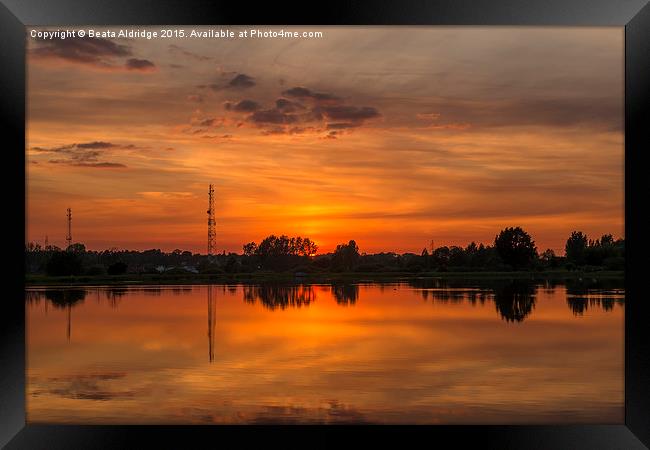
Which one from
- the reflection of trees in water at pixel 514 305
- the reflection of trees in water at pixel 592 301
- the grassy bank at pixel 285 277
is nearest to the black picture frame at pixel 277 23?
the reflection of trees in water at pixel 514 305

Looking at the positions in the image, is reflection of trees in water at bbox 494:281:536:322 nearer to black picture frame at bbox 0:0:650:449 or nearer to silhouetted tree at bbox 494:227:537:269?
black picture frame at bbox 0:0:650:449

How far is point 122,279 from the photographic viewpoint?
32.7 metres

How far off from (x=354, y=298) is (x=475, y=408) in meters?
14.0

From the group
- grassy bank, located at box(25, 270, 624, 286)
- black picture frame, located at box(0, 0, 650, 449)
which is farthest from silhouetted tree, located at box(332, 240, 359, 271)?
black picture frame, located at box(0, 0, 650, 449)

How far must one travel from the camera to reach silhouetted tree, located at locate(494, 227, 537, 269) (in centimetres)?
4050

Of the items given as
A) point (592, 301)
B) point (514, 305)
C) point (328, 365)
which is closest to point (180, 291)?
point (514, 305)

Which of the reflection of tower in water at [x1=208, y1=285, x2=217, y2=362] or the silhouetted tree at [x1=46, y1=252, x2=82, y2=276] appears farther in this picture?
the silhouetted tree at [x1=46, y1=252, x2=82, y2=276]

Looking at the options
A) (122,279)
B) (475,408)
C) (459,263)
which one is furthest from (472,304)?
(459,263)

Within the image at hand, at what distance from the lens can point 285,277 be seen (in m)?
36.9

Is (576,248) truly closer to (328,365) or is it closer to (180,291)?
(180,291)

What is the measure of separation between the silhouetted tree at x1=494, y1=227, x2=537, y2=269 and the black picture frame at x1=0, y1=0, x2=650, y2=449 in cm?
3719

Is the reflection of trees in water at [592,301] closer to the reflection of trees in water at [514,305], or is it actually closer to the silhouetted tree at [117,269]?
the reflection of trees in water at [514,305]

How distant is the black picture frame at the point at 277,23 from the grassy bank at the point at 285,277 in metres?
27.6

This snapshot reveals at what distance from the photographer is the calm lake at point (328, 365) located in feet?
24.6
